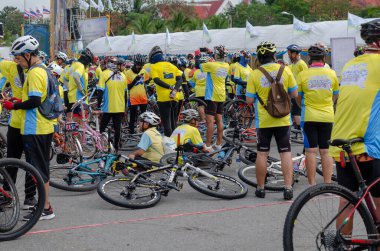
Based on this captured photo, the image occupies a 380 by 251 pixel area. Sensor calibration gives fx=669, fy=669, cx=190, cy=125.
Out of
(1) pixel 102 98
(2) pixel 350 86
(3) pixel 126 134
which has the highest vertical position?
(2) pixel 350 86

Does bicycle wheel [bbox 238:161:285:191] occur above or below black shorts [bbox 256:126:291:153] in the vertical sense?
below

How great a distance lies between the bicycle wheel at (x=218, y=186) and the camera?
8.43 meters

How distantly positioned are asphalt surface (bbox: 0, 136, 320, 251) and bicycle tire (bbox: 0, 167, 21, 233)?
0.59 feet

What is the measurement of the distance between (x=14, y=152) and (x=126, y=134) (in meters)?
6.44

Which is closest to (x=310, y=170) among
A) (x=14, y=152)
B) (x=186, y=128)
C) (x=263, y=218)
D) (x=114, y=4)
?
(x=263, y=218)

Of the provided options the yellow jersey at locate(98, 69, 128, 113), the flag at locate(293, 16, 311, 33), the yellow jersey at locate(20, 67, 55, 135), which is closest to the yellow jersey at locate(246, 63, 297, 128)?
the yellow jersey at locate(20, 67, 55, 135)

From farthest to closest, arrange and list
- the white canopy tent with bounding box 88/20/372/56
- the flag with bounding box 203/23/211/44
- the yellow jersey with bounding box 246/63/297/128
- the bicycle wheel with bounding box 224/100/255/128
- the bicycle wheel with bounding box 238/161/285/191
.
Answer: the flag with bounding box 203/23/211/44 < the white canopy tent with bounding box 88/20/372/56 < the bicycle wheel with bounding box 224/100/255/128 < the bicycle wheel with bounding box 238/161/285/191 < the yellow jersey with bounding box 246/63/297/128

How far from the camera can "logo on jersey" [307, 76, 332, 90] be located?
8.47 metres

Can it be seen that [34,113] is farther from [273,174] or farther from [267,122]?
[273,174]

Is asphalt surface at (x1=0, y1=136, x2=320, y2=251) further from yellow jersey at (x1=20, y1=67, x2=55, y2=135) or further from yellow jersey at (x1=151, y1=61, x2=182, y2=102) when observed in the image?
yellow jersey at (x1=151, y1=61, x2=182, y2=102)

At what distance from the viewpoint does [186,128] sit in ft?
32.7

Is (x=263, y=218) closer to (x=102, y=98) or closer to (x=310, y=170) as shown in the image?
(x=310, y=170)

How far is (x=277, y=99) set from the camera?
817 cm

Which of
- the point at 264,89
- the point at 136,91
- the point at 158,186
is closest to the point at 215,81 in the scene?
the point at 136,91
